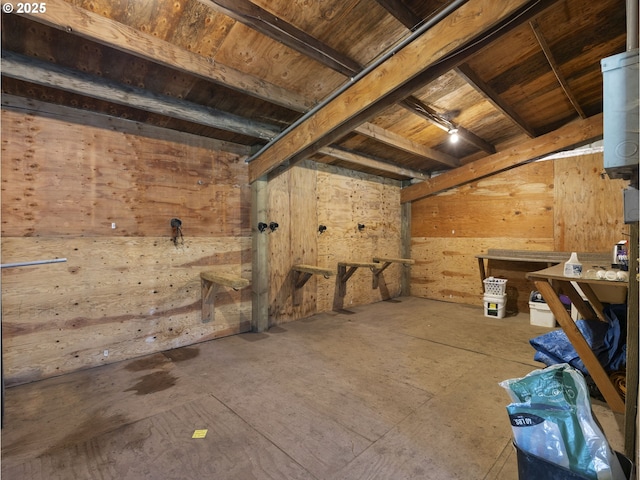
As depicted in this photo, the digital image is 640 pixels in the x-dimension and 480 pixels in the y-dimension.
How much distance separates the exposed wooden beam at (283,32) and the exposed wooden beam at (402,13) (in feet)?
1.67

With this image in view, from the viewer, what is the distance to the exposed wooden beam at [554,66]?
2.23 metres

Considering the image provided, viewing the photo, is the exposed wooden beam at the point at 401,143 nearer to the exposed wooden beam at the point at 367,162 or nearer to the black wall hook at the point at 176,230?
the exposed wooden beam at the point at 367,162

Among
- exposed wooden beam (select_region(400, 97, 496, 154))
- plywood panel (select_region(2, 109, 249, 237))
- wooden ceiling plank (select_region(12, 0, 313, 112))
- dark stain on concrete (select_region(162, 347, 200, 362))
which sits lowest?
dark stain on concrete (select_region(162, 347, 200, 362))

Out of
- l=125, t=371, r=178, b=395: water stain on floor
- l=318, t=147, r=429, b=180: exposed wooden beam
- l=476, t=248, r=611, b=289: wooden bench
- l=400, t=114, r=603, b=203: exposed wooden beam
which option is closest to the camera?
l=125, t=371, r=178, b=395: water stain on floor

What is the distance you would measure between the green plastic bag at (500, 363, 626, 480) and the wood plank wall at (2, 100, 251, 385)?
9.47 ft

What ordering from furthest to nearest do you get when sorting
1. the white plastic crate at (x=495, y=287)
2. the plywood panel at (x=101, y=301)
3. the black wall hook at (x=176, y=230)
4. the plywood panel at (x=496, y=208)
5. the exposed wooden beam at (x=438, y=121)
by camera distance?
the plywood panel at (x=496, y=208) → the white plastic crate at (x=495, y=287) → the exposed wooden beam at (x=438, y=121) → the black wall hook at (x=176, y=230) → the plywood panel at (x=101, y=301)

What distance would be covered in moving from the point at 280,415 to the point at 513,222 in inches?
177

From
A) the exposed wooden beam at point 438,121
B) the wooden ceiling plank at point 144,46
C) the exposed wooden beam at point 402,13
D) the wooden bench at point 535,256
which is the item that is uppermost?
the exposed wooden beam at point 402,13

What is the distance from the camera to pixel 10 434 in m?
1.62

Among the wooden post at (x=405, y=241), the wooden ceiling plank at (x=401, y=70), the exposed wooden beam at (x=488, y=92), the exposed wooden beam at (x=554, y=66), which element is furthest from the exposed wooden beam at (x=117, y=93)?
the wooden post at (x=405, y=241)

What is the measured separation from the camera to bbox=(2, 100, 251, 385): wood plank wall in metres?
2.22

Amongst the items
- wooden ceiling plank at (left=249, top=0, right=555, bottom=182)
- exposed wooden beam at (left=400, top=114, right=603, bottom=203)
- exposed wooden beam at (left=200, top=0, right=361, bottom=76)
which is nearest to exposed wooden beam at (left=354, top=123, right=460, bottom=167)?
exposed wooden beam at (left=400, top=114, right=603, bottom=203)

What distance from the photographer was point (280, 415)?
5.84 feet

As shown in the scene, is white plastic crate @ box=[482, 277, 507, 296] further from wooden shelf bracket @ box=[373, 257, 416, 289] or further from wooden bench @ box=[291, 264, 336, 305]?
wooden bench @ box=[291, 264, 336, 305]
